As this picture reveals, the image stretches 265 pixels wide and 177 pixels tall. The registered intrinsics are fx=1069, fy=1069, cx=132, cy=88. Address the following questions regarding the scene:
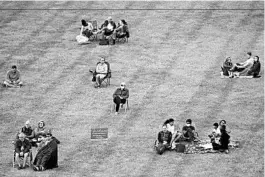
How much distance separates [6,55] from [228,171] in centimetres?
1745

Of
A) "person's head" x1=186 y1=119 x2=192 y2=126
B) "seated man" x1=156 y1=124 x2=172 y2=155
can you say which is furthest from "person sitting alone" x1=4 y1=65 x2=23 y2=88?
"person's head" x1=186 y1=119 x2=192 y2=126

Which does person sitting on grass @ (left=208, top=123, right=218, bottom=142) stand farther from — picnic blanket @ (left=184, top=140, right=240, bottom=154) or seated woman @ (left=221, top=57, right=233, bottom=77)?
seated woman @ (left=221, top=57, right=233, bottom=77)

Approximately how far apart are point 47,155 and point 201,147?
5697 millimetres

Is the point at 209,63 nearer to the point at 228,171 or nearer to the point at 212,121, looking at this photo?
the point at 212,121

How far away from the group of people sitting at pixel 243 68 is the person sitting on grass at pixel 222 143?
842 cm

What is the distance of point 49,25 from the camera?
55.4 meters

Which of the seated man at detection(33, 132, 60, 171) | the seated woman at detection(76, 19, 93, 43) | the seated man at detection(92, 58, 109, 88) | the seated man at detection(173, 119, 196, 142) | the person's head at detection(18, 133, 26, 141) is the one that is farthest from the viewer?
the seated woman at detection(76, 19, 93, 43)

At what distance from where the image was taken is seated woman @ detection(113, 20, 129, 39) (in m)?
51.0

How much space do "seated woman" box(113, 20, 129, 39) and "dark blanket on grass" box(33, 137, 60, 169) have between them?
15.2 metres

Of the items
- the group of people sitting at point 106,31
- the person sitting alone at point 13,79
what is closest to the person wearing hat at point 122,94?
the person sitting alone at point 13,79

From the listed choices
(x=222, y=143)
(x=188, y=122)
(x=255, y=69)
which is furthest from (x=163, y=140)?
(x=255, y=69)

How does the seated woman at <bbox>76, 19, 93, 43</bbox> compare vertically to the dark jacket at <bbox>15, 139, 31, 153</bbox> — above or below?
above

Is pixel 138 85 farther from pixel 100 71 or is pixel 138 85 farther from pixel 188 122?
pixel 188 122

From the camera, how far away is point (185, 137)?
38656 millimetres
